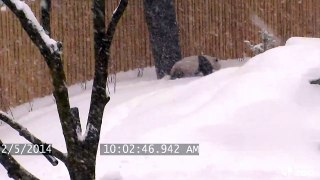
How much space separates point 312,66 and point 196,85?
1.34 metres

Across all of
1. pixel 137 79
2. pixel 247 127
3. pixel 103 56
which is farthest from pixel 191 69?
Result: pixel 103 56

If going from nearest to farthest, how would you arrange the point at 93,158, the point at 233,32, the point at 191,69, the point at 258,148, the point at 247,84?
the point at 93,158 → the point at 258,148 → the point at 247,84 → the point at 191,69 → the point at 233,32

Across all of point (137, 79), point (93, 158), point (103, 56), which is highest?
point (103, 56)

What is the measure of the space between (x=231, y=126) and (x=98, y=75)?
2356mm

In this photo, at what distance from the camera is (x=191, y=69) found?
10.1m

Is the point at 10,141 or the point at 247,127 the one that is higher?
the point at 247,127

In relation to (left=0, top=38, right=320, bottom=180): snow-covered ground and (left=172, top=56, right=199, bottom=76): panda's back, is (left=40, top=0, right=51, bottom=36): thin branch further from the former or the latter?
(left=172, top=56, right=199, bottom=76): panda's back

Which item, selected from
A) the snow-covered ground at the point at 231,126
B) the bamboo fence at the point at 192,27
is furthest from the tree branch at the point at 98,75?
the bamboo fence at the point at 192,27

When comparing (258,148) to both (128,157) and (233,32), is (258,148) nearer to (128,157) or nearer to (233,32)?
(128,157)

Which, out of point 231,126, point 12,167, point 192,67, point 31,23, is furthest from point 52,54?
point 192,67

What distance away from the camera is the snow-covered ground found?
511 centimetres

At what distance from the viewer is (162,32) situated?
11086 millimetres

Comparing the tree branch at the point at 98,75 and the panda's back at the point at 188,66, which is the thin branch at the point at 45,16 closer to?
the tree branch at the point at 98,75

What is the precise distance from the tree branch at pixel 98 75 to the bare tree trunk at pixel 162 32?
7.34 m
